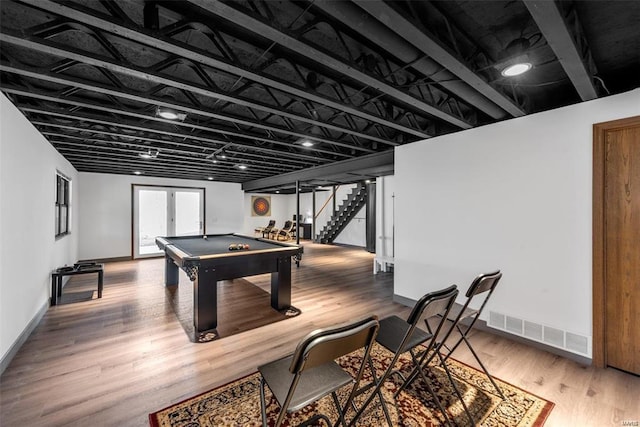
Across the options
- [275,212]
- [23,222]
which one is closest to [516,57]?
[23,222]

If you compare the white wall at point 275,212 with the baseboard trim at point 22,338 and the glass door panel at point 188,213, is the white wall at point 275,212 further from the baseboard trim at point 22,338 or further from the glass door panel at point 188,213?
the baseboard trim at point 22,338

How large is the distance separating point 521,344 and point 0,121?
5583mm

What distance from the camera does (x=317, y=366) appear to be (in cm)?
140

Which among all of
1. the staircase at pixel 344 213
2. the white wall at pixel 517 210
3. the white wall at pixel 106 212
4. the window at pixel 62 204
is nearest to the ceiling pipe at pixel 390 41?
the white wall at pixel 517 210

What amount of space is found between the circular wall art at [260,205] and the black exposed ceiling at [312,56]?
391 inches

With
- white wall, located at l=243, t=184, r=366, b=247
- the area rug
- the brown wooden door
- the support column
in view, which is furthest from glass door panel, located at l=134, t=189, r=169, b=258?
the brown wooden door

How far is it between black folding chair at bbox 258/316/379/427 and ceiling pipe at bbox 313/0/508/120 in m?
1.64

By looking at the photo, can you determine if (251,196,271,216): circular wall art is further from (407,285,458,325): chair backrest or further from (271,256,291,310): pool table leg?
(407,285,458,325): chair backrest

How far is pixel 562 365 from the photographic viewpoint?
2.51m

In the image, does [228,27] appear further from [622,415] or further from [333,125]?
[622,415]

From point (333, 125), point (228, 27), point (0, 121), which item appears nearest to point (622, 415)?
point (333, 125)

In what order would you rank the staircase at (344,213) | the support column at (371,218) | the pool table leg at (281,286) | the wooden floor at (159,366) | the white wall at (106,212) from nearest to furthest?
the wooden floor at (159,366) < the pool table leg at (281,286) < the white wall at (106,212) < the support column at (371,218) < the staircase at (344,213)

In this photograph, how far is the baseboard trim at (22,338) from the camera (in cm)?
241

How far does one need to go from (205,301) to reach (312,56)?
2.90 meters
